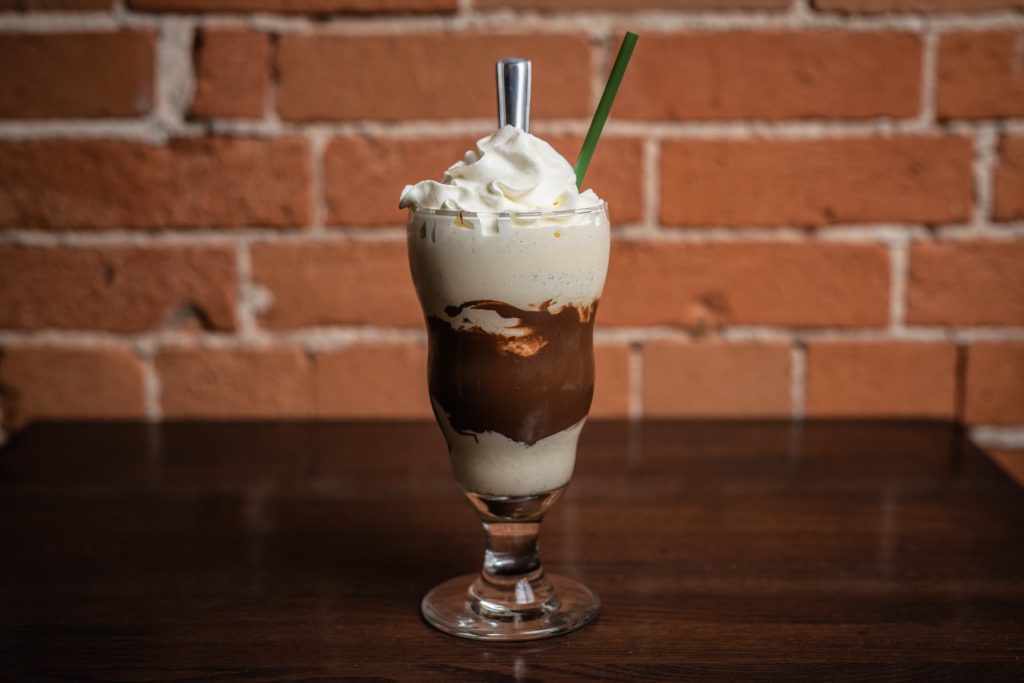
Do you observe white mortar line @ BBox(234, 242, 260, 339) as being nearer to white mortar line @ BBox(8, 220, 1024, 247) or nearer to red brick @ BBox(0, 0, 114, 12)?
white mortar line @ BBox(8, 220, 1024, 247)

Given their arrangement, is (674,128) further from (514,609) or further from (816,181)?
(514,609)

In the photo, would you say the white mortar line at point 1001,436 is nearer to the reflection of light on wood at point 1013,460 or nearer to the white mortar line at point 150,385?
the reflection of light on wood at point 1013,460

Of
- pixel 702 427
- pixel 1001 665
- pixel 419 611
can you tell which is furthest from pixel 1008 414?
pixel 419 611

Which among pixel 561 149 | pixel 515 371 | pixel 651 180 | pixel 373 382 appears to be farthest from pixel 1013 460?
pixel 515 371

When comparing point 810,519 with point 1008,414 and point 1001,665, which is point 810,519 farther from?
point 1008,414

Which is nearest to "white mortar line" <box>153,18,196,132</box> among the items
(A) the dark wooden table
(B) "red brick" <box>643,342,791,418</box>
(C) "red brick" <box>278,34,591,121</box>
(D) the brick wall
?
(D) the brick wall

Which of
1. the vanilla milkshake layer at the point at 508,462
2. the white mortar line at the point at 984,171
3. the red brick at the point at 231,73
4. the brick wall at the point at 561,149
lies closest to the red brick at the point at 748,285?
the brick wall at the point at 561,149

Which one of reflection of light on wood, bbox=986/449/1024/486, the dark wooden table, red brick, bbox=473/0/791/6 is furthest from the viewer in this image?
reflection of light on wood, bbox=986/449/1024/486
